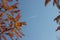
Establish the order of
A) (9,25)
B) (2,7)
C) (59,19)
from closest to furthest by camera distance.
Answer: (59,19) → (2,7) → (9,25)

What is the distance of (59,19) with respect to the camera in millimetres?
789

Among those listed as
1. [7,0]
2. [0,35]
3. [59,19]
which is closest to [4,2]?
[7,0]

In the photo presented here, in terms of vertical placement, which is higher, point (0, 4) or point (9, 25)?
point (0, 4)

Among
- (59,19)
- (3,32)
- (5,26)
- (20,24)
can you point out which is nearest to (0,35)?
(3,32)

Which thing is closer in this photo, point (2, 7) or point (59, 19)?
point (59, 19)

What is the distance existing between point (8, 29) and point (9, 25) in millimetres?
84

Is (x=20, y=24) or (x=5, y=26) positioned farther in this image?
(x=5, y=26)

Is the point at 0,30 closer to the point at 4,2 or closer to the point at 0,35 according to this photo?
the point at 0,35

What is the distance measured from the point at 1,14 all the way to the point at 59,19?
2.39 ft

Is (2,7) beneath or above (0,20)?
above

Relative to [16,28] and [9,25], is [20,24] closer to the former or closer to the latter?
[16,28]

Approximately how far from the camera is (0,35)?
1.25 metres

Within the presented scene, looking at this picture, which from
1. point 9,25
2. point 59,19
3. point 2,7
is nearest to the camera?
point 59,19

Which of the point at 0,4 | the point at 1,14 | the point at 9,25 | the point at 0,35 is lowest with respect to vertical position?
the point at 0,35
